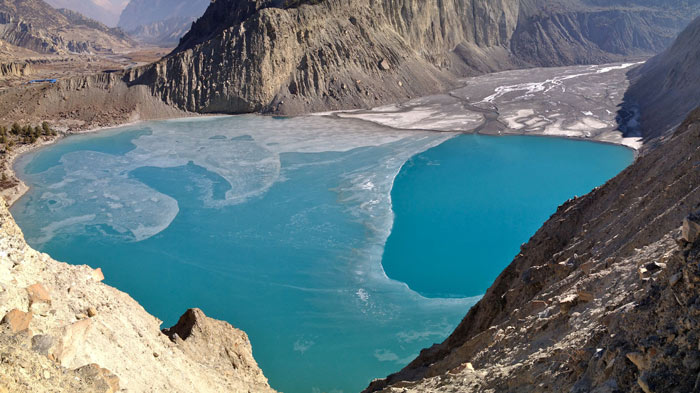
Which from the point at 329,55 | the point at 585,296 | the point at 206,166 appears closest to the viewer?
the point at 585,296

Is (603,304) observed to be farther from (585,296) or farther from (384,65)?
(384,65)

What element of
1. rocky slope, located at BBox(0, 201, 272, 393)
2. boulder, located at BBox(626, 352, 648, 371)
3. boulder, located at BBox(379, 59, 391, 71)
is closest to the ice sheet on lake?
boulder, located at BBox(379, 59, 391, 71)

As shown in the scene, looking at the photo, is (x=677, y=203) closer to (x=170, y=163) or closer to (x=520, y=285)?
(x=520, y=285)

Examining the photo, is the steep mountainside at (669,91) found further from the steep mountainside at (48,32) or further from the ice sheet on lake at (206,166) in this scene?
the steep mountainside at (48,32)

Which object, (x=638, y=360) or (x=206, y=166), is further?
(x=206, y=166)

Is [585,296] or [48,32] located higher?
[48,32]

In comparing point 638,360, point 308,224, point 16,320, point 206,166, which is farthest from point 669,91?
point 16,320

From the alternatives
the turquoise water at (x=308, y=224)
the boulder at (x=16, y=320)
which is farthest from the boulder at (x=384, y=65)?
the boulder at (x=16, y=320)
